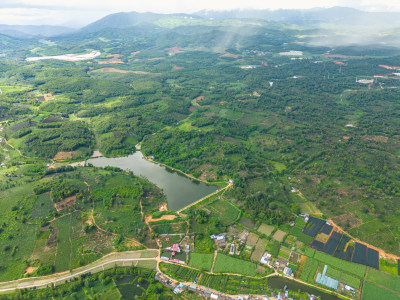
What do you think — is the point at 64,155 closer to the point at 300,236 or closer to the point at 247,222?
the point at 247,222

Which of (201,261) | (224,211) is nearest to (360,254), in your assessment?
(224,211)

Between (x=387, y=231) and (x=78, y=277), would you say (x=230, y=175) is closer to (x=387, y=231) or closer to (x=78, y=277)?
(x=387, y=231)

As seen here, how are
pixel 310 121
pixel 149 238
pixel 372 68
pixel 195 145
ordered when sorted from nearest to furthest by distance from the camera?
pixel 149 238 < pixel 195 145 < pixel 310 121 < pixel 372 68

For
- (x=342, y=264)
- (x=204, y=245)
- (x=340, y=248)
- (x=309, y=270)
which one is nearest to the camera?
(x=309, y=270)

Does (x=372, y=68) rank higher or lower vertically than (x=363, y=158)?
higher

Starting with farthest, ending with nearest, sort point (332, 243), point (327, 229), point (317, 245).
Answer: point (327, 229) → point (332, 243) → point (317, 245)

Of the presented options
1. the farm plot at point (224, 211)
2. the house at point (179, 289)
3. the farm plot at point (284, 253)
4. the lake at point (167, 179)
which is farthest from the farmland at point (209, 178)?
the house at point (179, 289)

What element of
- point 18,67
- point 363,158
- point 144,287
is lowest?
point 144,287

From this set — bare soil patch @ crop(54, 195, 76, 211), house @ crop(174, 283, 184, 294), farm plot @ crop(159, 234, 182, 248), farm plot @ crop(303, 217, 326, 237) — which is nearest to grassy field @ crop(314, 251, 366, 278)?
farm plot @ crop(303, 217, 326, 237)

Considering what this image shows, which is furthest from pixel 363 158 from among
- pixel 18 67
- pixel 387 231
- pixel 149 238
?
pixel 18 67
